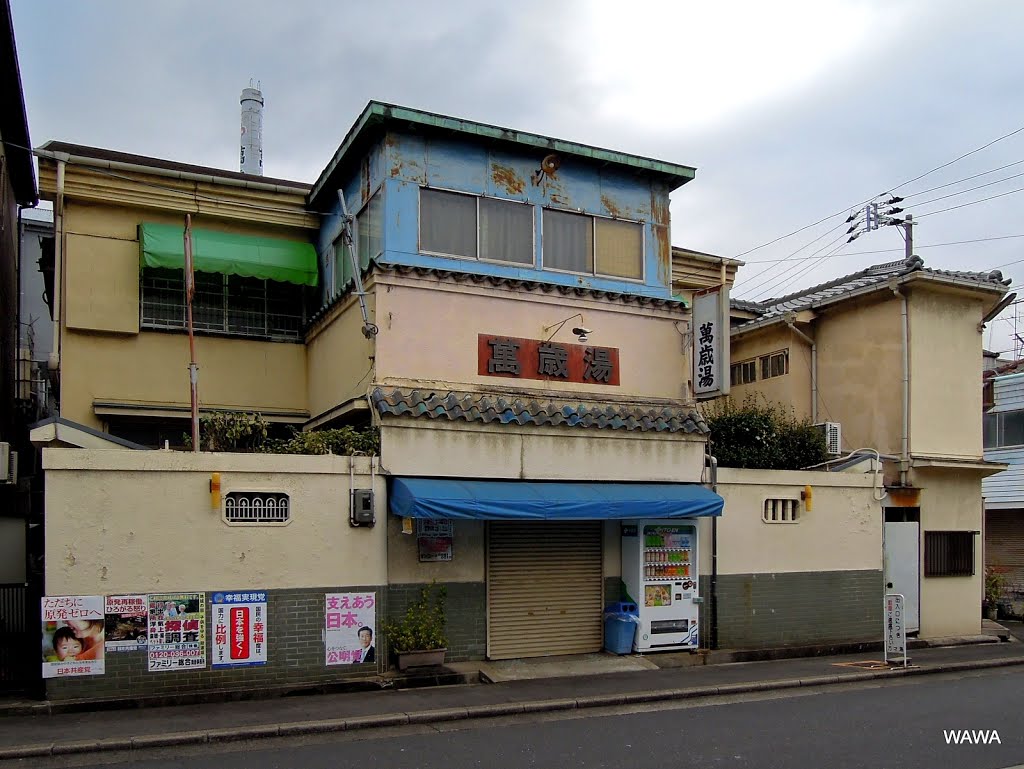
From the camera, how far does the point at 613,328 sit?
16.3 metres

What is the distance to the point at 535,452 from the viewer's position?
46.9 ft

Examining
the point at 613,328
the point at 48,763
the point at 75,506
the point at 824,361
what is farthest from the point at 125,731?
the point at 824,361

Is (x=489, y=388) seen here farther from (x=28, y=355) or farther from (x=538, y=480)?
(x=28, y=355)

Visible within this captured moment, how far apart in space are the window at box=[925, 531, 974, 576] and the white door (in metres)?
0.50

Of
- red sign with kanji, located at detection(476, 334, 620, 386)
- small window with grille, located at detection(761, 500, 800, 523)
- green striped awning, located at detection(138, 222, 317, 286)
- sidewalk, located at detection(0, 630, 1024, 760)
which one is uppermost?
green striped awning, located at detection(138, 222, 317, 286)

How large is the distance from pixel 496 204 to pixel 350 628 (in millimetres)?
7607

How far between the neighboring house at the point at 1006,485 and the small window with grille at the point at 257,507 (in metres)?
21.7

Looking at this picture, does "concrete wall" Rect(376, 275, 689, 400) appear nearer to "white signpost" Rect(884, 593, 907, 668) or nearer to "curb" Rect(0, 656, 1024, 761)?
"white signpost" Rect(884, 593, 907, 668)

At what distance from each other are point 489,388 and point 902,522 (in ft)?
31.5

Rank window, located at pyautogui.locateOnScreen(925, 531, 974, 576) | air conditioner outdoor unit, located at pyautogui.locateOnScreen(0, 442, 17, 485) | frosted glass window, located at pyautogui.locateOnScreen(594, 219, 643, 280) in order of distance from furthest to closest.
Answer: window, located at pyautogui.locateOnScreen(925, 531, 974, 576) < frosted glass window, located at pyautogui.locateOnScreen(594, 219, 643, 280) < air conditioner outdoor unit, located at pyautogui.locateOnScreen(0, 442, 17, 485)

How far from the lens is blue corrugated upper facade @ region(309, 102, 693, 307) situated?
14688 millimetres

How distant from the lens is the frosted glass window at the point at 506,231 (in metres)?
15.4

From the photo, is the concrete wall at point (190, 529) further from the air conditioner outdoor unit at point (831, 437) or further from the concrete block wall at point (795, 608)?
the air conditioner outdoor unit at point (831, 437)

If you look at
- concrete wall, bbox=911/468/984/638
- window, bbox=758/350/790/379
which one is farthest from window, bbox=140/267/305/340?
concrete wall, bbox=911/468/984/638
